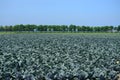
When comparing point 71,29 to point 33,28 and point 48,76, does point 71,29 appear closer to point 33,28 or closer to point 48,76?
point 33,28

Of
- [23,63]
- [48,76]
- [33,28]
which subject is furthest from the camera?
[33,28]

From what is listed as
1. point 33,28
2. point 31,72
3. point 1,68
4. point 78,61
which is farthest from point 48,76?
point 33,28

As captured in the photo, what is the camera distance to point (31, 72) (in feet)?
34.0

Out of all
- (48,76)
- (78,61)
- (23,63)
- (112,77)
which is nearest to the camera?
(48,76)

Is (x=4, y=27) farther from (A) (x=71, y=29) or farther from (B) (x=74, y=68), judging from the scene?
(B) (x=74, y=68)

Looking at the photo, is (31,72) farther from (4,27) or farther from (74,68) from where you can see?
(4,27)

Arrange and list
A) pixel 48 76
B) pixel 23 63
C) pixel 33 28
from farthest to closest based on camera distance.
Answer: pixel 33 28, pixel 23 63, pixel 48 76

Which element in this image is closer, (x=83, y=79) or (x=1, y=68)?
(x=83, y=79)

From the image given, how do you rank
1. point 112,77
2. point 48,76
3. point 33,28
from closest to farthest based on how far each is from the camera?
1. point 48,76
2. point 112,77
3. point 33,28

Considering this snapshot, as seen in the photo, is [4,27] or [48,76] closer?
[48,76]

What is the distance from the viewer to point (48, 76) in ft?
33.2

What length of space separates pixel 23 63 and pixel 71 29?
353 feet

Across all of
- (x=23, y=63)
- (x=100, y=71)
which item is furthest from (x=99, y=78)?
(x=23, y=63)

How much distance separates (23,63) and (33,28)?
105 m
